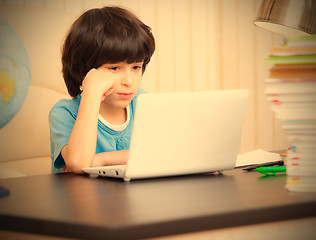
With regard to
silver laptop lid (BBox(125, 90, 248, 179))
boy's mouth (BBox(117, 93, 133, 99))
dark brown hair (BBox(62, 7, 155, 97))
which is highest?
dark brown hair (BBox(62, 7, 155, 97))

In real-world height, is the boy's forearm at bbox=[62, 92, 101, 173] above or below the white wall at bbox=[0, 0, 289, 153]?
below

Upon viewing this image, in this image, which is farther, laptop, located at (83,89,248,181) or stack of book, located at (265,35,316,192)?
laptop, located at (83,89,248,181)

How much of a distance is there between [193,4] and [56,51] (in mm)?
1198

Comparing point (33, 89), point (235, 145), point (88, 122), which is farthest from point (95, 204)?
point (33, 89)

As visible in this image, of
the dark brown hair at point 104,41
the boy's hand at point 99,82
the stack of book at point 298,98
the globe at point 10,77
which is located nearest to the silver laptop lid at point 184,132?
the stack of book at point 298,98

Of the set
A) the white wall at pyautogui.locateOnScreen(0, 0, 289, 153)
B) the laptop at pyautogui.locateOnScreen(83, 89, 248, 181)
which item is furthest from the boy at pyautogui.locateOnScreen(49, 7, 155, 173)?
the white wall at pyautogui.locateOnScreen(0, 0, 289, 153)

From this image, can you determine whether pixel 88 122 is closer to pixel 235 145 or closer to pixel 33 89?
pixel 235 145

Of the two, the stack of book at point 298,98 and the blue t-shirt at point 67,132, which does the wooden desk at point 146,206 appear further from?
the blue t-shirt at point 67,132

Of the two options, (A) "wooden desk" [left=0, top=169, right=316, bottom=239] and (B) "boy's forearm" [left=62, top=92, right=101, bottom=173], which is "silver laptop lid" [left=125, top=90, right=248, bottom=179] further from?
(B) "boy's forearm" [left=62, top=92, right=101, bottom=173]

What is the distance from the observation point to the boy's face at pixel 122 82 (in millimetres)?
1564

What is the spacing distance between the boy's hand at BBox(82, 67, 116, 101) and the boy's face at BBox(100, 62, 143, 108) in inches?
1.6

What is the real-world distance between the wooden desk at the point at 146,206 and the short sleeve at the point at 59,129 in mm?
455

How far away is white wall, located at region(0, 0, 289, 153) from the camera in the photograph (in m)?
3.04

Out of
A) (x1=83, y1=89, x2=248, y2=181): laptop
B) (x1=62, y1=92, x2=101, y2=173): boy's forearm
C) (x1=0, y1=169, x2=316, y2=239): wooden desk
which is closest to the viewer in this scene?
(x1=0, y1=169, x2=316, y2=239): wooden desk
